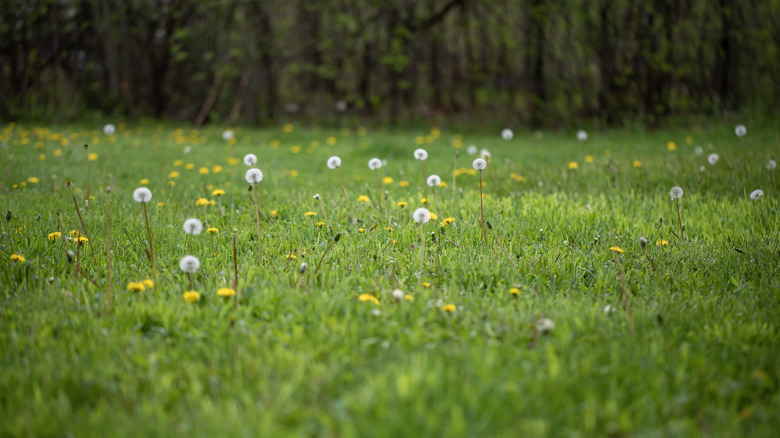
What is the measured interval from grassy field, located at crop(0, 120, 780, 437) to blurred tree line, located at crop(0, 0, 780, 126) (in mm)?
4045

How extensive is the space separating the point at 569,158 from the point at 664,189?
5.23 feet

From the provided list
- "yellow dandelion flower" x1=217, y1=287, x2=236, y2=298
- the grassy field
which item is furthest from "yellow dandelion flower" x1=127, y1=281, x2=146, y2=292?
"yellow dandelion flower" x1=217, y1=287, x2=236, y2=298

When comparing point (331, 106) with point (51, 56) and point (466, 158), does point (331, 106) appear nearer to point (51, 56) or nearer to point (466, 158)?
point (466, 158)

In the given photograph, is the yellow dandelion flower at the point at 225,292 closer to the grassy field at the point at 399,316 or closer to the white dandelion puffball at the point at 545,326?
the grassy field at the point at 399,316

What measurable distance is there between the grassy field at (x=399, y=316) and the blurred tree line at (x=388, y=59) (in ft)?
13.3

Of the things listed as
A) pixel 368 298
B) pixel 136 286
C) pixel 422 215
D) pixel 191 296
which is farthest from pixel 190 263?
pixel 422 215

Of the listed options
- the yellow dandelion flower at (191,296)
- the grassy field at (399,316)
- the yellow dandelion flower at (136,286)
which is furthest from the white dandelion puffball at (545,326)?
the yellow dandelion flower at (136,286)

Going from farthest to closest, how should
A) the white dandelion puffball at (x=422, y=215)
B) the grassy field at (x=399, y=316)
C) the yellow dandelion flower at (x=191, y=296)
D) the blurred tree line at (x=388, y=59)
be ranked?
the blurred tree line at (x=388, y=59) → the white dandelion puffball at (x=422, y=215) → the yellow dandelion flower at (x=191, y=296) → the grassy field at (x=399, y=316)

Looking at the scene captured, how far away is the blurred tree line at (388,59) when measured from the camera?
7.02 m

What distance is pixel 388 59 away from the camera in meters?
7.80

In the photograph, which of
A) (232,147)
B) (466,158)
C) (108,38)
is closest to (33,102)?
(108,38)

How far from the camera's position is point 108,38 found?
8.22 m

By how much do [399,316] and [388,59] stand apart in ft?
21.5

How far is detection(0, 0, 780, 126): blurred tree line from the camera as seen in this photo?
7023 millimetres
